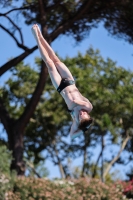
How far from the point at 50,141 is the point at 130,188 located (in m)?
9.89

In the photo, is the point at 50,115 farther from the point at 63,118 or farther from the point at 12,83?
the point at 12,83

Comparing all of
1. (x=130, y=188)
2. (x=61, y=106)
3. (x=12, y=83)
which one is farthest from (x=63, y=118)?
(x=130, y=188)

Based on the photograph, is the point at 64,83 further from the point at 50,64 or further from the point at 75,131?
the point at 75,131

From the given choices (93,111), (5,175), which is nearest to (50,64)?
(5,175)

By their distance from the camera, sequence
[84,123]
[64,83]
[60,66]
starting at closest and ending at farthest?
[84,123] < [64,83] < [60,66]

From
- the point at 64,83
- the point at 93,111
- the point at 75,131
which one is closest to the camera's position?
the point at 75,131

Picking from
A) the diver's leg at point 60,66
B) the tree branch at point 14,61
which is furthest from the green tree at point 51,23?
the diver's leg at point 60,66

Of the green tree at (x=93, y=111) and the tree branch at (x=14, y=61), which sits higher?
the tree branch at (x=14, y=61)

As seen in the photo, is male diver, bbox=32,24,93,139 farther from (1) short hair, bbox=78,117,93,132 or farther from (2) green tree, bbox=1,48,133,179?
(2) green tree, bbox=1,48,133,179

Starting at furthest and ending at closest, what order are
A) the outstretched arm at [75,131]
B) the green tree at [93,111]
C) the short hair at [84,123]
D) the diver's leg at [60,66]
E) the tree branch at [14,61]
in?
the green tree at [93,111], the tree branch at [14,61], the diver's leg at [60,66], the outstretched arm at [75,131], the short hair at [84,123]

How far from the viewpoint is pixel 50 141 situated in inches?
932

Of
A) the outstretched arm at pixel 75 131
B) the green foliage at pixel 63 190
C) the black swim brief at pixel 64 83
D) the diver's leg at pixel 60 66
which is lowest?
the green foliage at pixel 63 190

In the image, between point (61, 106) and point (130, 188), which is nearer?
point (130, 188)

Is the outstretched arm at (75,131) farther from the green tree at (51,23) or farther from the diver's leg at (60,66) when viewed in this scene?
the green tree at (51,23)
